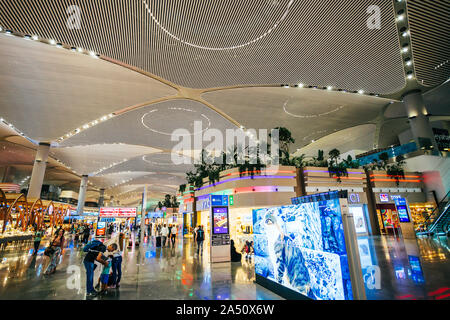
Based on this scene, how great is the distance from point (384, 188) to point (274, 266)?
53.2 ft

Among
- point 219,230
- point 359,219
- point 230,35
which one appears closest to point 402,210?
point 359,219

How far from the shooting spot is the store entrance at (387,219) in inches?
627

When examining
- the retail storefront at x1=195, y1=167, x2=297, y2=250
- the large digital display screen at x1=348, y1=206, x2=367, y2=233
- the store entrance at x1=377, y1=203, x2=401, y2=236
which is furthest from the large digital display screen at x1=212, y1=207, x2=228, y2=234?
the store entrance at x1=377, y1=203, x2=401, y2=236

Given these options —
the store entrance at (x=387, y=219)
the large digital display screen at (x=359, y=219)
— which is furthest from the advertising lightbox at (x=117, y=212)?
the store entrance at (x=387, y=219)

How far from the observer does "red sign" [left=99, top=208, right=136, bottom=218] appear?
14136 millimetres

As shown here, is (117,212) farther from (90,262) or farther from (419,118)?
(419,118)

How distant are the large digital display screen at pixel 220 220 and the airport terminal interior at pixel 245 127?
5 centimetres

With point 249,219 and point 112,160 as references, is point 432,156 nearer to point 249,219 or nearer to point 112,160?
point 249,219

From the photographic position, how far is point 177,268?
7539 millimetres

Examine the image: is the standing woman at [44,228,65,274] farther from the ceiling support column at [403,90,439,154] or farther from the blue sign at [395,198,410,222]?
the ceiling support column at [403,90,439,154]

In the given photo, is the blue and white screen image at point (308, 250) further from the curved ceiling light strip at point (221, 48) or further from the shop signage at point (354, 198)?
the shop signage at point (354, 198)

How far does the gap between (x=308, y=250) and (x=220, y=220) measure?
6097 mm

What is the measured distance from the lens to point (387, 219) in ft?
53.6

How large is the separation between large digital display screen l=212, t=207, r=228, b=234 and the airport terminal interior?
0.05 metres
